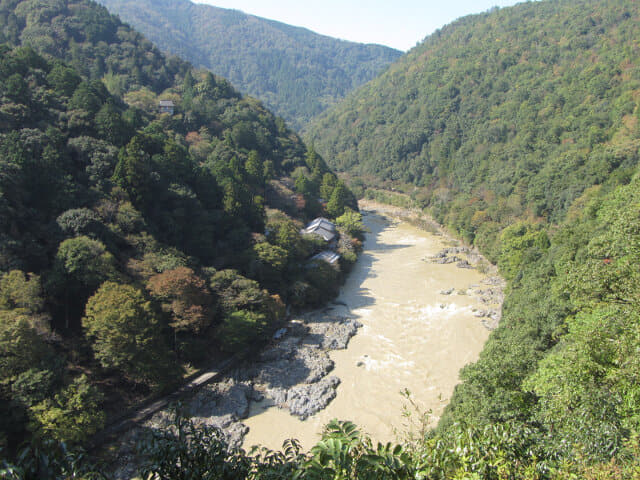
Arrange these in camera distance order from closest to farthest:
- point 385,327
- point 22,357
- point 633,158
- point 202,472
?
point 202,472
point 22,357
point 385,327
point 633,158

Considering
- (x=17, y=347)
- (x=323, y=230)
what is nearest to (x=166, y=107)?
(x=323, y=230)

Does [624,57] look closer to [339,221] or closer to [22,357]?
[339,221]

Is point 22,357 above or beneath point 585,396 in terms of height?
beneath

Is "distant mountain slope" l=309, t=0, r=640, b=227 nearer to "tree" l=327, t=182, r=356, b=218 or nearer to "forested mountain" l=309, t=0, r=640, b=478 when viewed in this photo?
"forested mountain" l=309, t=0, r=640, b=478

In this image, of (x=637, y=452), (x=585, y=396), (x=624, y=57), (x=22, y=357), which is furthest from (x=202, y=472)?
(x=624, y=57)

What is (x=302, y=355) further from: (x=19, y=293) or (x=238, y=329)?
(x=19, y=293)

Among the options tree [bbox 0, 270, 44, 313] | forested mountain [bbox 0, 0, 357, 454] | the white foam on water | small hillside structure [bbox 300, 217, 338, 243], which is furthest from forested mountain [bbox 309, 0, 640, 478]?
tree [bbox 0, 270, 44, 313]

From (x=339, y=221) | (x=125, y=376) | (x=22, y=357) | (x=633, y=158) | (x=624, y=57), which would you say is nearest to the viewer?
(x=22, y=357)
